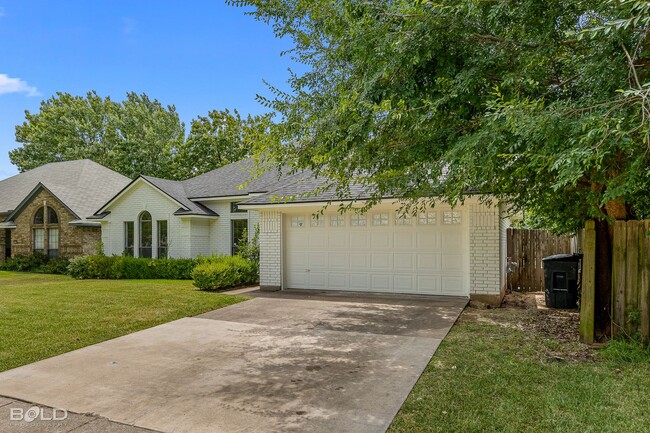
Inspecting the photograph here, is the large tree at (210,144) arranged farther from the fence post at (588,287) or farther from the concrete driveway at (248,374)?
the fence post at (588,287)

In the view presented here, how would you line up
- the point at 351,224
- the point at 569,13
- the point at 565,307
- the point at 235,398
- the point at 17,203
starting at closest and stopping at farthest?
the point at 235,398 → the point at 569,13 → the point at 565,307 → the point at 351,224 → the point at 17,203

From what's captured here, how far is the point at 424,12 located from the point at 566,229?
6.26 meters

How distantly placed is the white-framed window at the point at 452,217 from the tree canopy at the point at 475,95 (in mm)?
4356

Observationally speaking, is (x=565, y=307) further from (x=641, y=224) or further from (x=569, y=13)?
(x=569, y=13)

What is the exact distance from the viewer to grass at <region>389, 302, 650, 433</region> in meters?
3.60

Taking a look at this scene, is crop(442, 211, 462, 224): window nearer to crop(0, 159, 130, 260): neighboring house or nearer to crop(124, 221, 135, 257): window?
crop(124, 221, 135, 257): window

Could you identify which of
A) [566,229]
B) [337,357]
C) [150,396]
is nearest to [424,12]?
[337,357]

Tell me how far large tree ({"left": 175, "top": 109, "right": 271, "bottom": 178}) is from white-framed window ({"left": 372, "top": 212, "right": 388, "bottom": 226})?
2208 cm

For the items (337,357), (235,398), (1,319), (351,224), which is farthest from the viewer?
(351,224)

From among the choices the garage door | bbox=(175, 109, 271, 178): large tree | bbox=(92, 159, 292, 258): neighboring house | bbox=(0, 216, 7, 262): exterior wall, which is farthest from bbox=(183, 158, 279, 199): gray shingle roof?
bbox=(0, 216, 7, 262): exterior wall

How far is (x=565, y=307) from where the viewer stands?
9.27 m

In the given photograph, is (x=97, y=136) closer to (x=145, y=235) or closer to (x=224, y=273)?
(x=145, y=235)

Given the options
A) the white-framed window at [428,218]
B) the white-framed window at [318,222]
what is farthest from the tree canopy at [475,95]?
the white-framed window at [318,222]

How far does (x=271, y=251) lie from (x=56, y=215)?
14.6 metres
